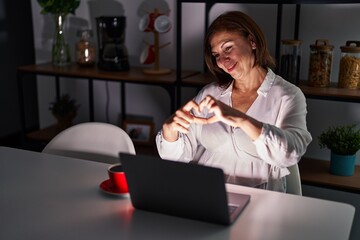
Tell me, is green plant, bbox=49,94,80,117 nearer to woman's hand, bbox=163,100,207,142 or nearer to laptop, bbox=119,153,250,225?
woman's hand, bbox=163,100,207,142

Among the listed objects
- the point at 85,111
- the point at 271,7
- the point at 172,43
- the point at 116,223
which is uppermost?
the point at 271,7

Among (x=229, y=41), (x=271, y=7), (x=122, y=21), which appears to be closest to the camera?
(x=229, y=41)

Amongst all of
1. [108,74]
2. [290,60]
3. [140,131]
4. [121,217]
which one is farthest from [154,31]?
[121,217]

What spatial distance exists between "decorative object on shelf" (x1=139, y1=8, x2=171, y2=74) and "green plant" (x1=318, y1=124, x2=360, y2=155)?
0.92 metres

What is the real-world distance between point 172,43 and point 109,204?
1636 millimetres

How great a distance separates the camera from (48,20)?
315 centimetres

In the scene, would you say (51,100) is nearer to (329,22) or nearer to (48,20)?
(48,20)

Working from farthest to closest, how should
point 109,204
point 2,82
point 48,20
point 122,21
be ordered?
point 2,82 → point 48,20 → point 122,21 → point 109,204

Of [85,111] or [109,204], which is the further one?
[85,111]

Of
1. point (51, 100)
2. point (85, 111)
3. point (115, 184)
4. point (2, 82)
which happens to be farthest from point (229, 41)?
point (2, 82)

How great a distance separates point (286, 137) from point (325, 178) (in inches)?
34.2

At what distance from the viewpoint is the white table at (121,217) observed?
1.15 metres

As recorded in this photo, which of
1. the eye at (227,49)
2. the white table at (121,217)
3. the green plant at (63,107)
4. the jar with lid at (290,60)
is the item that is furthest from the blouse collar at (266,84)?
the green plant at (63,107)

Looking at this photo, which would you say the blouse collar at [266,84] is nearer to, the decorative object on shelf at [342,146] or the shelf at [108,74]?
the decorative object on shelf at [342,146]
